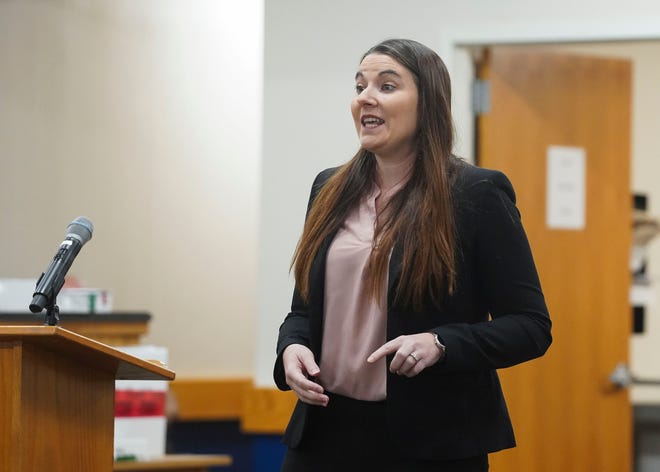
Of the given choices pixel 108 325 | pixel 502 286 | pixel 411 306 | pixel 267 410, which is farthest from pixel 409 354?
pixel 108 325

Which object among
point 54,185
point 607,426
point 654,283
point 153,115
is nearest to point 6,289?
point 54,185

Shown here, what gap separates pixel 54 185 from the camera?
5805mm

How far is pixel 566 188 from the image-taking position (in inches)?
165

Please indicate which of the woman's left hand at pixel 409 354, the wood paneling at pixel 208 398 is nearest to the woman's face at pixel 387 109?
the woman's left hand at pixel 409 354

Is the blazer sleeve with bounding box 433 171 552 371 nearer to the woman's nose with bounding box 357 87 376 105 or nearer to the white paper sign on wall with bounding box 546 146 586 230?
the woman's nose with bounding box 357 87 376 105

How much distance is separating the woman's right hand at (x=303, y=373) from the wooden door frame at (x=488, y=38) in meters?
1.99

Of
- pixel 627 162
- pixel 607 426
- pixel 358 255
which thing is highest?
pixel 627 162

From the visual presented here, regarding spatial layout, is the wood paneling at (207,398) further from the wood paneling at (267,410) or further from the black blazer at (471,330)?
the black blazer at (471,330)

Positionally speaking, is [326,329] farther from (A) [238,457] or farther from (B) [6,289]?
(A) [238,457]

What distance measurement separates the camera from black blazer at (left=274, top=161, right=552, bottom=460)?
1812 millimetres

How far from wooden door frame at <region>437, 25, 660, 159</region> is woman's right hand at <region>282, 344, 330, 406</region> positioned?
1994mm

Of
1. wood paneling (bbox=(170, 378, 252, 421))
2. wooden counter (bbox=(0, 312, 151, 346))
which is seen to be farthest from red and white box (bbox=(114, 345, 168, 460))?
wood paneling (bbox=(170, 378, 252, 421))

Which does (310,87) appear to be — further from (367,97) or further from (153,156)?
(153,156)

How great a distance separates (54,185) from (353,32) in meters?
2.46
